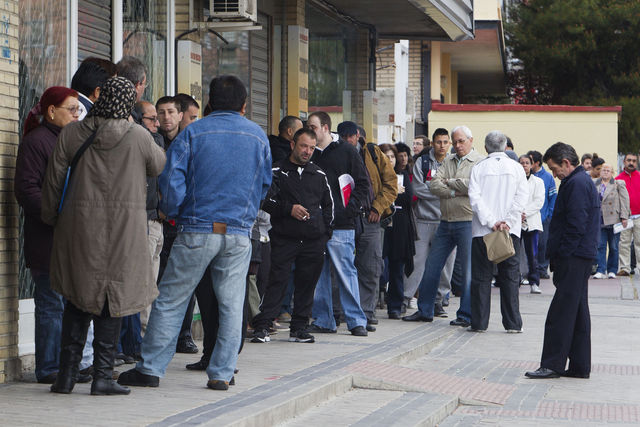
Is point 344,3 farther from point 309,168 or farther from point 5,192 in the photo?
point 5,192

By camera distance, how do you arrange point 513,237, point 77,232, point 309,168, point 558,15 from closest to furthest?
point 77,232 < point 309,168 < point 513,237 < point 558,15

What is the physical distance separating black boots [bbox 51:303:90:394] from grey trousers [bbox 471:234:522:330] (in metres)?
5.93

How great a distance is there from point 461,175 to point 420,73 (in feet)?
60.8

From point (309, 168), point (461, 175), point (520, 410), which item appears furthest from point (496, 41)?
point (520, 410)

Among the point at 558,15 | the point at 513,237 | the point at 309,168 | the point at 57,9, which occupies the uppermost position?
the point at 558,15

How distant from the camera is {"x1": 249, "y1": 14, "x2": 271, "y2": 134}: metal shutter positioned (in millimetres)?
13773

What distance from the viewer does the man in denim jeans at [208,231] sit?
7117mm

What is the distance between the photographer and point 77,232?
259 inches

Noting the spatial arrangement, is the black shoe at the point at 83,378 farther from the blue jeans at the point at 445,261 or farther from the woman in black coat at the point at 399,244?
the woman in black coat at the point at 399,244

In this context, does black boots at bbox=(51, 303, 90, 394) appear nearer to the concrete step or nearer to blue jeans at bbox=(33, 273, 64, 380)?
blue jeans at bbox=(33, 273, 64, 380)

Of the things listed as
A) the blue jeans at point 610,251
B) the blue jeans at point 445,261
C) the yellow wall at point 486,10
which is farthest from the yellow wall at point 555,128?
the blue jeans at point 445,261

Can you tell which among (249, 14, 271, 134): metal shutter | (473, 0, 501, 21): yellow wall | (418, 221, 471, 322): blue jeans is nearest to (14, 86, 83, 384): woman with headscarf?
(418, 221, 471, 322): blue jeans

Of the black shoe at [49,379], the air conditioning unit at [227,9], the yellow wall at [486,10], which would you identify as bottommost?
the black shoe at [49,379]

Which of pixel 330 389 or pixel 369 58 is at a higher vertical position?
pixel 369 58
